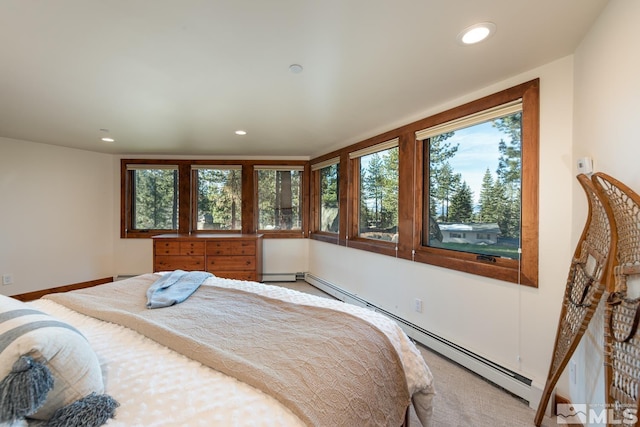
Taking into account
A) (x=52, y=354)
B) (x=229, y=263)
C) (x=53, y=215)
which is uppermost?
(x=53, y=215)

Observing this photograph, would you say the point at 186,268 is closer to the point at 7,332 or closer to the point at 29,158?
the point at 29,158

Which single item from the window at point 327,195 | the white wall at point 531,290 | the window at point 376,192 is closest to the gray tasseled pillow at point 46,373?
the white wall at point 531,290

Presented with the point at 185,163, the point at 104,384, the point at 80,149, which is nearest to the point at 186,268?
the point at 185,163

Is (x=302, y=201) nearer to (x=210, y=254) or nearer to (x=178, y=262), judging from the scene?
(x=210, y=254)

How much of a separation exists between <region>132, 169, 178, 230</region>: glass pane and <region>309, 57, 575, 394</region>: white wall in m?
4.07

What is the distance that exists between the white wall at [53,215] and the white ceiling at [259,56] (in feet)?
3.81

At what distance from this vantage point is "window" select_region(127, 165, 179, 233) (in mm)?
4457

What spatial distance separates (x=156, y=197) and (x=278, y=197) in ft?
6.81

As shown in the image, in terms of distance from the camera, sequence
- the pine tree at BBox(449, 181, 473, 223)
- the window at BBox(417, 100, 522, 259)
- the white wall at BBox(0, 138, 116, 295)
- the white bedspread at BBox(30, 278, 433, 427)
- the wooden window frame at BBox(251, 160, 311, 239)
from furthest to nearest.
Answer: the wooden window frame at BBox(251, 160, 311, 239) → the white wall at BBox(0, 138, 116, 295) → the pine tree at BBox(449, 181, 473, 223) → the window at BBox(417, 100, 522, 259) → the white bedspread at BBox(30, 278, 433, 427)

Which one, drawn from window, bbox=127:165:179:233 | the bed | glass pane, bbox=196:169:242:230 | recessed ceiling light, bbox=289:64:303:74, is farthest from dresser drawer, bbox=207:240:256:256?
recessed ceiling light, bbox=289:64:303:74

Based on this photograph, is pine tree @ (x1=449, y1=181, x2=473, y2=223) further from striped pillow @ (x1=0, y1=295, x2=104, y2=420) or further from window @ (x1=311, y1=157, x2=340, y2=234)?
striped pillow @ (x1=0, y1=295, x2=104, y2=420)

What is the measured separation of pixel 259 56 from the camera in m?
1.59

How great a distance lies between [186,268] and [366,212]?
2.73 meters

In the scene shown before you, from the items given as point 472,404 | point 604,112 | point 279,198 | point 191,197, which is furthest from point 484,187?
point 191,197
